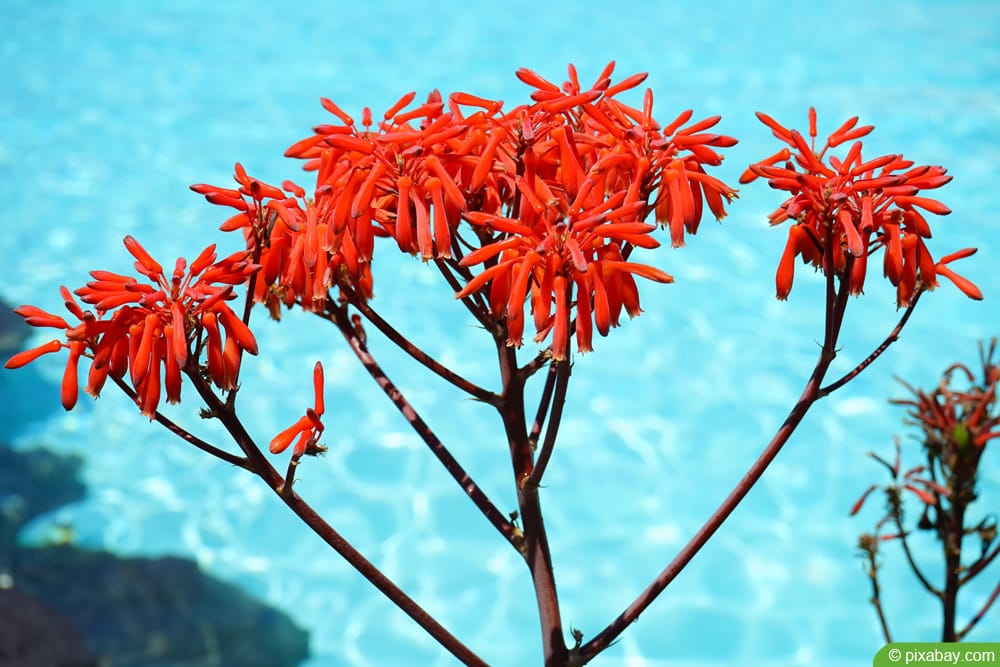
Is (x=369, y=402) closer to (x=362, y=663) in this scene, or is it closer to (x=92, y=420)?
(x=92, y=420)

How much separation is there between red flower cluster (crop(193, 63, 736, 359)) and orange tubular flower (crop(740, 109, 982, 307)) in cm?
7

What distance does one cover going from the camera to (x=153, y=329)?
90 centimetres

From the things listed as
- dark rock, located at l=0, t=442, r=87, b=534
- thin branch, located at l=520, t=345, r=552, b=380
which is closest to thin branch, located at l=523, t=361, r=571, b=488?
thin branch, located at l=520, t=345, r=552, b=380

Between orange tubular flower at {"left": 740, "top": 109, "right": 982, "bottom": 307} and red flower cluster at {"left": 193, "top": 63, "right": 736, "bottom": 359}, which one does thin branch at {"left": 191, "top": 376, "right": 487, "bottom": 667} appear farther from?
orange tubular flower at {"left": 740, "top": 109, "right": 982, "bottom": 307}

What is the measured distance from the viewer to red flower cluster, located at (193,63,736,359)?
3.01ft

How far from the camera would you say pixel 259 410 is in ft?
15.1

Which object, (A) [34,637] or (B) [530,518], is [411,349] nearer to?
(B) [530,518]

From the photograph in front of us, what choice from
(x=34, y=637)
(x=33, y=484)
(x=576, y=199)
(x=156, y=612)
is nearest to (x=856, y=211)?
(x=576, y=199)

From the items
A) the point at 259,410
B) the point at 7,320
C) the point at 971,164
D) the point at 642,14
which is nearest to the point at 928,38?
the point at 642,14

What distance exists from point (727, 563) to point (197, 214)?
375 centimetres

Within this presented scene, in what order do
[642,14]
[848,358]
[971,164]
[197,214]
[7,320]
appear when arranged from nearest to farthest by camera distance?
[7,320] → [848,358] → [197,214] → [971,164] → [642,14]

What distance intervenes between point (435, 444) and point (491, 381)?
141 inches

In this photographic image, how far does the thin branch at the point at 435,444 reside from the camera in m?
1.11

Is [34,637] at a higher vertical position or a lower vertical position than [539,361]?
higher
